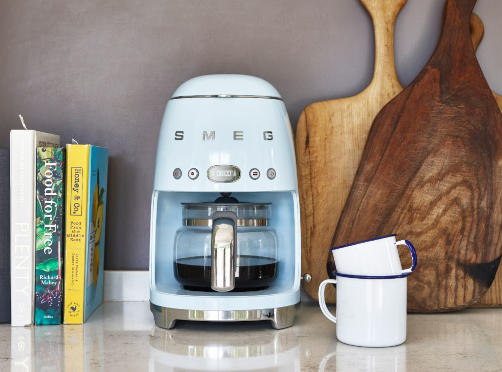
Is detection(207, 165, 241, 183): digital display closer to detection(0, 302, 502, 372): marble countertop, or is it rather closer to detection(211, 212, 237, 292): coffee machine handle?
detection(211, 212, 237, 292): coffee machine handle

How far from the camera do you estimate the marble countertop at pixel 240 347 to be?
0.83m

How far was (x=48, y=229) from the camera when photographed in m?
1.05

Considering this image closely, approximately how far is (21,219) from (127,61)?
16.1 inches

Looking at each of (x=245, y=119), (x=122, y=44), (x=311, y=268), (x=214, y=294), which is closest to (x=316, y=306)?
(x=311, y=268)

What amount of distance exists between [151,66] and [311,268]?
0.52 m

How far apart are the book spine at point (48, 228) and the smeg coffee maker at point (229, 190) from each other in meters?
0.17

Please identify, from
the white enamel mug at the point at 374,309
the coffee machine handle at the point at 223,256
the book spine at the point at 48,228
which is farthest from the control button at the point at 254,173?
the book spine at the point at 48,228

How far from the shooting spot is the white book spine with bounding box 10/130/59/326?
1.04 metres

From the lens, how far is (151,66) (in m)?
1.26

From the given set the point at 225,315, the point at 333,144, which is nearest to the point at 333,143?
the point at 333,144

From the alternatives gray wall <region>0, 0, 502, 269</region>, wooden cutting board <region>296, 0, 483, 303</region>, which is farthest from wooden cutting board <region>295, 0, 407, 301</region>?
gray wall <region>0, 0, 502, 269</region>

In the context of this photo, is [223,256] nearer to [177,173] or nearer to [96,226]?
[177,173]

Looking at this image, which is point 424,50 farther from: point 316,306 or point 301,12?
point 316,306

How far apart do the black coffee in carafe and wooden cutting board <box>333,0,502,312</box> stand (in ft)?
0.63
